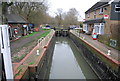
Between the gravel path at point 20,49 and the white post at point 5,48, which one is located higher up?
the white post at point 5,48

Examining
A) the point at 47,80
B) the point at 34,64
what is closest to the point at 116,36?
the point at 47,80

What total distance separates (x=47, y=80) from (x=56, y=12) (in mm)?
54007

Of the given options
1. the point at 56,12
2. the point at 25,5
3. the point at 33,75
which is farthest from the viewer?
the point at 56,12

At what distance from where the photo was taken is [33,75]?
418 centimetres

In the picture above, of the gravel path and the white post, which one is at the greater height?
the white post

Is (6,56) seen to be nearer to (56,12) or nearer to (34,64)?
(34,64)

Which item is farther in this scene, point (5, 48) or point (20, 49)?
point (20, 49)

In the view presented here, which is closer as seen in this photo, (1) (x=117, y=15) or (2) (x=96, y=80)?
(2) (x=96, y=80)

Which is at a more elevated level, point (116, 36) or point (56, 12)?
point (56, 12)

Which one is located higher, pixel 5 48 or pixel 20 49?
pixel 5 48

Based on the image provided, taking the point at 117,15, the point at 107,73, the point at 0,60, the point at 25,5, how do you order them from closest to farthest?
the point at 0,60, the point at 107,73, the point at 117,15, the point at 25,5

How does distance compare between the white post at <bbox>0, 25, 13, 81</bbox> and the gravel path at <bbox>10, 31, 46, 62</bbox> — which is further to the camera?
the gravel path at <bbox>10, 31, 46, 62</bbox>

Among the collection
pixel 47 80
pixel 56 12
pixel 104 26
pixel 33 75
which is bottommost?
pixel 47 80

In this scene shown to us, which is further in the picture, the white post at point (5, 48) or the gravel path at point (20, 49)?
the gravel path at point (20, 49)
